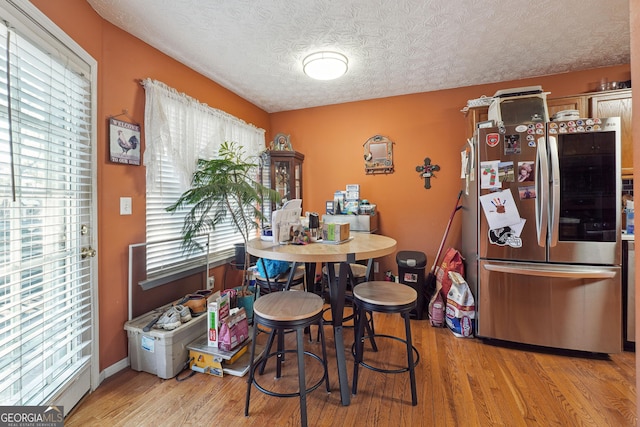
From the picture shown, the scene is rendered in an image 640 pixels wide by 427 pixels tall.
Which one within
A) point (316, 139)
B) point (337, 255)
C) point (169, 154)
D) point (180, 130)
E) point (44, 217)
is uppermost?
point (316, 139)

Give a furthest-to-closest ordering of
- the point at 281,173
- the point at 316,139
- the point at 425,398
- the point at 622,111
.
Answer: the point at 316,139 < the point at 281,173 < the point at 622,111 < the point at 425,398

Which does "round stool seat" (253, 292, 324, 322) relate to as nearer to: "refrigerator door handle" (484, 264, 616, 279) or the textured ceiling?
"refrigerator door handle" (484, 264, 616, 279)

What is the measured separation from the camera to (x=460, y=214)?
314 cm

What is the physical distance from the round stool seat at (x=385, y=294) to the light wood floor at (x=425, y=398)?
0.62 metres

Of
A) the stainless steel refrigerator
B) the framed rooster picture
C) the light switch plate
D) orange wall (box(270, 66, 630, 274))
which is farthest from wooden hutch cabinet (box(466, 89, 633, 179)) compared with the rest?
the light switch plate

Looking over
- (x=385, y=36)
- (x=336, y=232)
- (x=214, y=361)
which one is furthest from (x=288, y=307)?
(x=385, y=36)

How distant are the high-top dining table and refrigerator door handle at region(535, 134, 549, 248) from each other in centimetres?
127

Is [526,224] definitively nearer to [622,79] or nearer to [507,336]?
[507,336]

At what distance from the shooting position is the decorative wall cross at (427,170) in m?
3.25

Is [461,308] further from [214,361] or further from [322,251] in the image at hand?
[214,361]

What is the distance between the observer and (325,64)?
7.68 ft

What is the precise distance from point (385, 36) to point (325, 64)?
1.74ft

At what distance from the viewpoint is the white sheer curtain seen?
6.94 feet

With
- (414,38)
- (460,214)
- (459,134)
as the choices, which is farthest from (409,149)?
(414,38)
